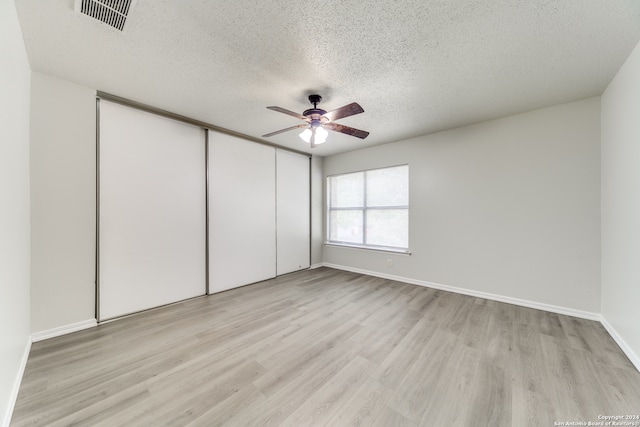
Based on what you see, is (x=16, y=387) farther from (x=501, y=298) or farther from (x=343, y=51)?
(x=501, y=298)

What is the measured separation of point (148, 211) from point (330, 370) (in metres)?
2.81

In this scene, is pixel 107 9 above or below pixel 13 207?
above

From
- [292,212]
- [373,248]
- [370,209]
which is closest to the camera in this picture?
[373,248]

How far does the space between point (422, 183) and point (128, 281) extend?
174 inches

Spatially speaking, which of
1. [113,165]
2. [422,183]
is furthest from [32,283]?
[422,183]

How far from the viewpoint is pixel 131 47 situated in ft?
6.14

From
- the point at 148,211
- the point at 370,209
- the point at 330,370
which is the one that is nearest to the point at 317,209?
the point at 370,209

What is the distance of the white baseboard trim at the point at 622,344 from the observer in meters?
1.82

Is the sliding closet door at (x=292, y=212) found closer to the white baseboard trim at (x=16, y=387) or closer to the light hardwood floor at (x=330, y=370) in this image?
the light hardwood floor at (x=330, y=370)

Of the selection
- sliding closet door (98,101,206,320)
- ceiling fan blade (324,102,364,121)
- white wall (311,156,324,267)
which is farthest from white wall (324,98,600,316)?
sliding closet door (98,101,206,320)

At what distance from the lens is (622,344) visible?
2053 mm

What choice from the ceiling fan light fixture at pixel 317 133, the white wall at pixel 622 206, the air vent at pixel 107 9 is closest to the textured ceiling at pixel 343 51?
the air vent at pixel 107 9

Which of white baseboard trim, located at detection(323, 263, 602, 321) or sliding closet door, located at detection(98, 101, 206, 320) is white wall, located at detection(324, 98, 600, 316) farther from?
sliding closet door, located at detection(98, 101, 206, 320)

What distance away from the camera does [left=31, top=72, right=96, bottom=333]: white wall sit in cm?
219
